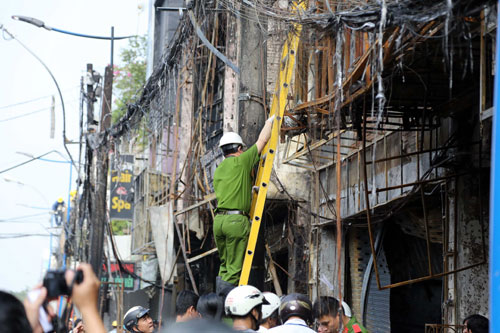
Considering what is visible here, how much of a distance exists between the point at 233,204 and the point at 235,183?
0.77ft

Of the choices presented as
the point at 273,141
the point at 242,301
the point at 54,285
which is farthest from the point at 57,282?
the point at 273,141

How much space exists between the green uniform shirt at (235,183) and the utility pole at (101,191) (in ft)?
21.7

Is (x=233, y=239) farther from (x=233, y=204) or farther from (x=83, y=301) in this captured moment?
(x=83, y=301)

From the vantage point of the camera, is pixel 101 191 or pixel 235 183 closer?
pixel 235 183

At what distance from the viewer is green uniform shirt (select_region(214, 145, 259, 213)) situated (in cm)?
816

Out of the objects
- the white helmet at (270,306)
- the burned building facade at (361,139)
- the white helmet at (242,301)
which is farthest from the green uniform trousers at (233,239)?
the white helmet at (242,301)

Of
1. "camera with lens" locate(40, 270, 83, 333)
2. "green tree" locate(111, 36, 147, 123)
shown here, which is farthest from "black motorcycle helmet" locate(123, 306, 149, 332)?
"green tree" locate(111, 36, 147, 123)

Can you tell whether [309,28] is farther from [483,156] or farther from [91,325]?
[91,325]

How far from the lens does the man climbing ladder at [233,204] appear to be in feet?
26.9

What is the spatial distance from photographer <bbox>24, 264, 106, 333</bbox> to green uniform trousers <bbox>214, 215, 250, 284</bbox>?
496cm

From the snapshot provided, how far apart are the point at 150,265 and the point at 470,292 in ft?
49.1

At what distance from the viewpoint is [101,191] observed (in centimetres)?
1620

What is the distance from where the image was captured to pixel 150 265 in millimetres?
23828

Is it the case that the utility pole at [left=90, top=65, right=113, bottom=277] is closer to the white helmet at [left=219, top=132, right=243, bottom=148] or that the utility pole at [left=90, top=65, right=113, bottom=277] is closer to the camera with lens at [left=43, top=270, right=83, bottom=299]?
the white helmet at [left=219, top=132, right=243, bottom=148]
